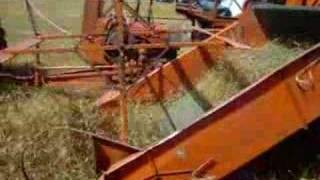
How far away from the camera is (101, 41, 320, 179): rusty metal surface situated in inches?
198

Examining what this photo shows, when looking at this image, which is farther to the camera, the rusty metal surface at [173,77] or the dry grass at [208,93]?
the rusty metal surface at [173,77]

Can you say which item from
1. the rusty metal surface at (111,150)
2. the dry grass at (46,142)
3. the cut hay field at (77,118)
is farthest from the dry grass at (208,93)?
the rusty metal surface at (111,150)

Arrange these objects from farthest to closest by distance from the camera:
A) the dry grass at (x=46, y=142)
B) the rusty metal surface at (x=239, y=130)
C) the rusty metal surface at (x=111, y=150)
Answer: the dry grass at (x=46, y=142), the rusty metal surface at (x=111, y=150), the rusty metal surface at (x=239, y=130)

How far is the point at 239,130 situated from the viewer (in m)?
5.10

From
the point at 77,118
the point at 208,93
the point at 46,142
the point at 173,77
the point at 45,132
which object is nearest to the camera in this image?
the point at 46,142

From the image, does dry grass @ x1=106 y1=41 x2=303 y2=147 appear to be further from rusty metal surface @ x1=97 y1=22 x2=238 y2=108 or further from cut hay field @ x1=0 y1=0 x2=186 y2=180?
cut hay field @ x1=0 y1=0 x2=186 y2=180

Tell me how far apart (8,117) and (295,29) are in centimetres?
243

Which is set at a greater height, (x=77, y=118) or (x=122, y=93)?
(x=122, y=93)

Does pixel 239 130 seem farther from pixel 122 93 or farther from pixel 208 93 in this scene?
pixel 208 93

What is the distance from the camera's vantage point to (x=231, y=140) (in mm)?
5113

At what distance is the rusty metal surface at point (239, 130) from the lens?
5.04m

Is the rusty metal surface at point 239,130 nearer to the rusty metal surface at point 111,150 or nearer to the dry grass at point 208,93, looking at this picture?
the rusty metal surface at point 111,150

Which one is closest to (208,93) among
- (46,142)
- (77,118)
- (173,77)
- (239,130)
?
(173,77)

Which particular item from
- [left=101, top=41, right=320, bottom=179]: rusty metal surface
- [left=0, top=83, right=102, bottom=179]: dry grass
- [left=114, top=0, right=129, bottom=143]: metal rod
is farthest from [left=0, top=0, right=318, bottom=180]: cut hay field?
[left=101, top=41, right=320, bottom=179]: rusty metal surface
